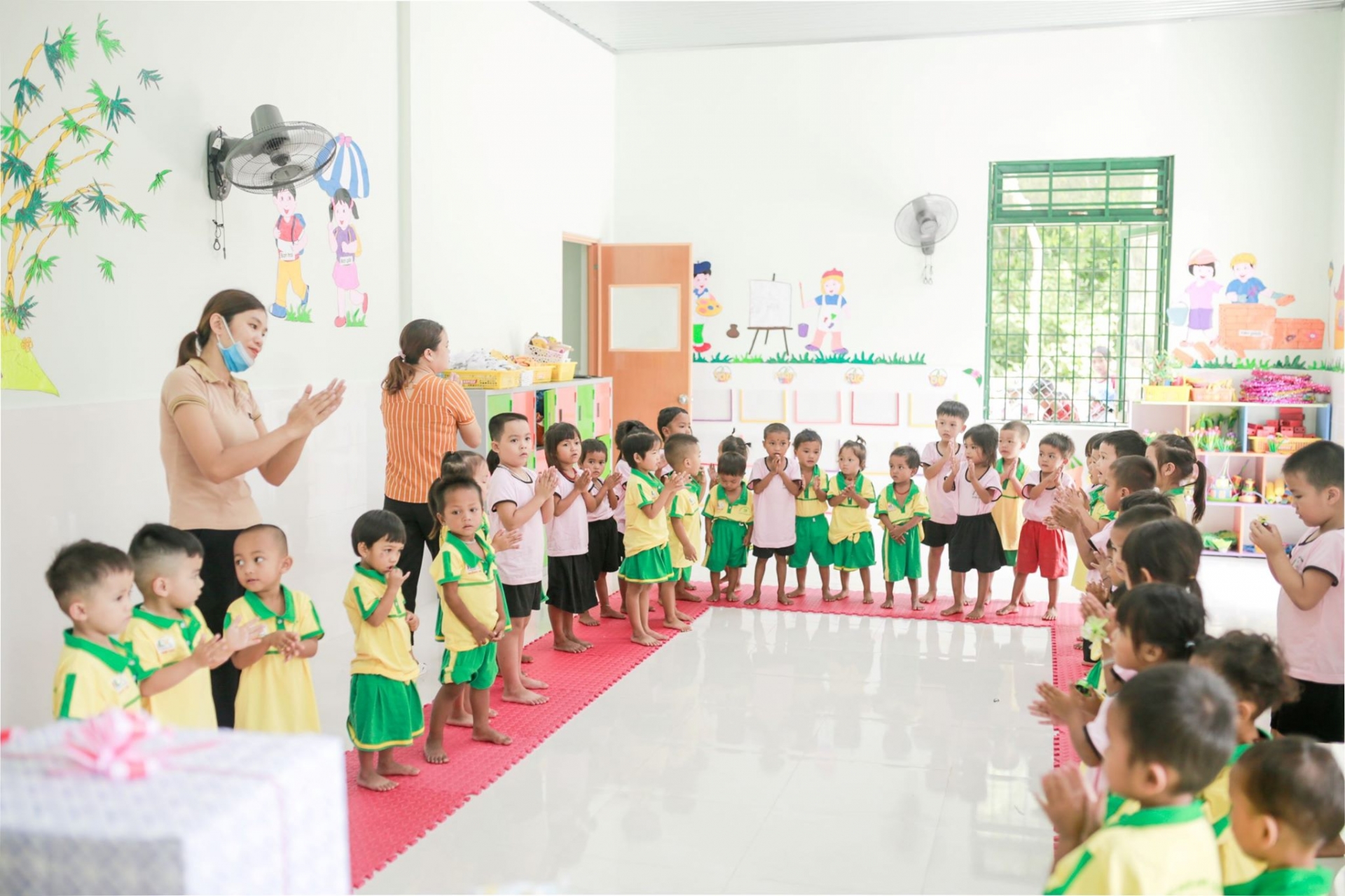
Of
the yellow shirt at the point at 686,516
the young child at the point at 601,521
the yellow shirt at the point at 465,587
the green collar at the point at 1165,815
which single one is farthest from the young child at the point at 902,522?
the green collar at the point at 1165,815

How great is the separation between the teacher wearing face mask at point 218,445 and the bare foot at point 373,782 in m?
0.47

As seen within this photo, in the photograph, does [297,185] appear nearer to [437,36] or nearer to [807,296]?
[437,36]

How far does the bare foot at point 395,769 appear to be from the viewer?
3494 millimetres

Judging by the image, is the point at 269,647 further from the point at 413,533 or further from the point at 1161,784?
the point at 1161,784

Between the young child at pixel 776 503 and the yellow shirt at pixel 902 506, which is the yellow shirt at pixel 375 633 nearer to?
the young child at pixel 776 503

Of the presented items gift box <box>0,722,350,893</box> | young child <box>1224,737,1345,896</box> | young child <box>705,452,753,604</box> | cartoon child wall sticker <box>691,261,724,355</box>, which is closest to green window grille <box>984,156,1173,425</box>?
cartoon child wall sticker <box>691,261,724,355</box>

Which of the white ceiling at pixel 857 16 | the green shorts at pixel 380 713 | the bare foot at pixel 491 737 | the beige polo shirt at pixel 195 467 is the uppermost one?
the white ceiling at pixel 857 16

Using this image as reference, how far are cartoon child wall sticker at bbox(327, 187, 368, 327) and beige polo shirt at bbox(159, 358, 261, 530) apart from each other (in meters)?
2.34

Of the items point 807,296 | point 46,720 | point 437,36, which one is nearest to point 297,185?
point 437,36

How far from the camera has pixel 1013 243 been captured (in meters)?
8.46

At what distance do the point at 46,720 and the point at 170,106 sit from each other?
7.63ft

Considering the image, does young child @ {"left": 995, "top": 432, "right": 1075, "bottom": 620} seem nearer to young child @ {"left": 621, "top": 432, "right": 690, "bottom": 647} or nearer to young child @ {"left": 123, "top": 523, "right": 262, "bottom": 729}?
young child @ {"left": 621, "top": 432, "right": 690, "bottom": 647}

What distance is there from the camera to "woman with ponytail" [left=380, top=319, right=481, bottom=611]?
4.54 metres

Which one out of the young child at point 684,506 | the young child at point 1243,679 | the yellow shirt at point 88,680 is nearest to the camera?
the young child at point 1243,679
